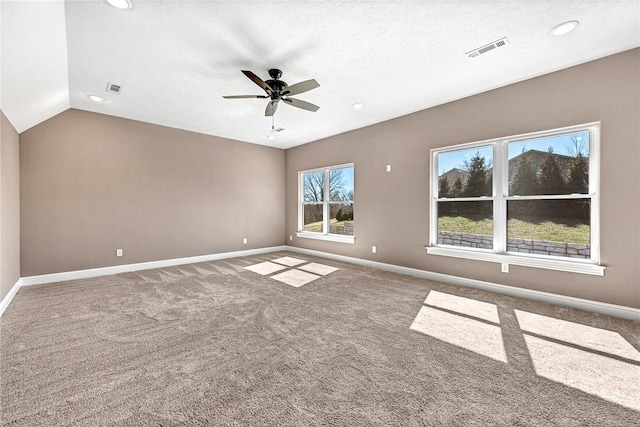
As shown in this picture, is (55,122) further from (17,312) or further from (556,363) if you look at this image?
(556,363)

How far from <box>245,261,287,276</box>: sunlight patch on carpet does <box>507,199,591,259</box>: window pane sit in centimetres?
369

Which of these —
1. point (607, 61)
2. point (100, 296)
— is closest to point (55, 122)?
point (100, 296)

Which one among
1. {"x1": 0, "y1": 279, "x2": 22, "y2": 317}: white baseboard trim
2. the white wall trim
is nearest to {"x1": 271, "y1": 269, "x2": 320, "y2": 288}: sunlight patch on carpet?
the white wall trim

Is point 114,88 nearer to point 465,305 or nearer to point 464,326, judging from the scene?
point 464,326

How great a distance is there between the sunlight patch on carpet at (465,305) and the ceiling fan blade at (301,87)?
9.30 ft

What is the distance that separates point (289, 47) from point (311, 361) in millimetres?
2872

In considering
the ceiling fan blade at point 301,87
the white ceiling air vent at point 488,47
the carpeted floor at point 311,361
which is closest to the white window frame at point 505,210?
the carpeted floor at point 311,361

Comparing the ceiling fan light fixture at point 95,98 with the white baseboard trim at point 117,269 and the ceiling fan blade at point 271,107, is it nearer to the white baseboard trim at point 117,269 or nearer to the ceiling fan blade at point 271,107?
the ceiling fan blade at point 271,107

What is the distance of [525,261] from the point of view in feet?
11.2

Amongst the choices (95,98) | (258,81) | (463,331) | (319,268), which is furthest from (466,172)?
(95,98)

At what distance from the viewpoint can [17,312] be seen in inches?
115

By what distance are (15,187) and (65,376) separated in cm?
328

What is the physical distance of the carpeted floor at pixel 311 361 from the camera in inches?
60.6

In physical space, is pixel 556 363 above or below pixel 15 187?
below
